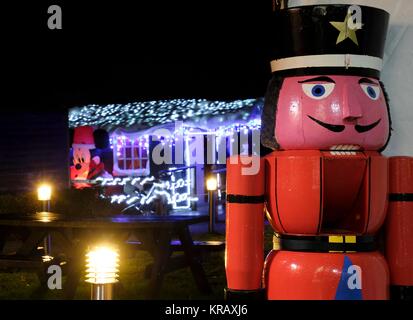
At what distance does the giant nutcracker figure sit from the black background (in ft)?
9.47

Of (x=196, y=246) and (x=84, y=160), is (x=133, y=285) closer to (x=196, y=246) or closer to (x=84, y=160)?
(x=196, y=246)

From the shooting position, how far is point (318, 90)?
4.12 metres

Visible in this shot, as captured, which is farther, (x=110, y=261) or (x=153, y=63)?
(x=153, y=63)

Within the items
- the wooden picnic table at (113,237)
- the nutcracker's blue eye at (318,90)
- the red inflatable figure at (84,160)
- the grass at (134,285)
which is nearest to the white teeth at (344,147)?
the nutcracker's blue eye at (318,90)

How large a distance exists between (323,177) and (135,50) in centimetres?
729

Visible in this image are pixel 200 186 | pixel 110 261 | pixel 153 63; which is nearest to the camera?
pixel 110 261

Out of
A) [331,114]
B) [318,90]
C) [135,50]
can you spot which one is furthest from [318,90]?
[135,50]

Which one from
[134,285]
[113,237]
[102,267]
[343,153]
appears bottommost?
[134,285]

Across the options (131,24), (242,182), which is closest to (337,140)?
(242,182)

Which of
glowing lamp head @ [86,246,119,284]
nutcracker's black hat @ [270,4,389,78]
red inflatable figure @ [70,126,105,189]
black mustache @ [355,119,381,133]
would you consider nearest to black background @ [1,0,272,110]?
red inflatable figure @ [70,126,105,189]

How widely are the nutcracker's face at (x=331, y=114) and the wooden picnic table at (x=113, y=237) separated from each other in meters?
2.45

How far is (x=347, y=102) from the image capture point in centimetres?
404
